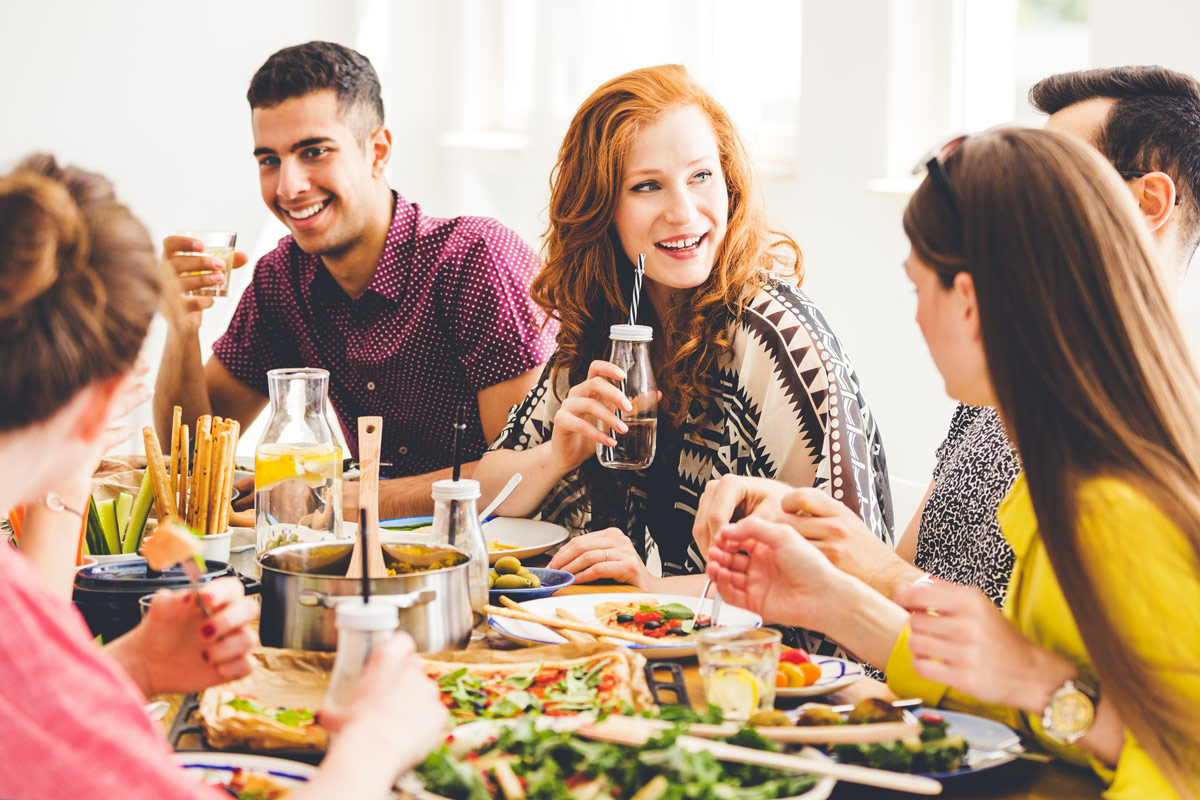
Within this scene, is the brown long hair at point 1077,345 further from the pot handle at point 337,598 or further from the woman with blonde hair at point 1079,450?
the pot handle at point 337,598

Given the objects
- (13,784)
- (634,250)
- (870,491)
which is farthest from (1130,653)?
(634,250)

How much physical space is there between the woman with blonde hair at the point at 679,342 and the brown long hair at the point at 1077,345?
94 cm

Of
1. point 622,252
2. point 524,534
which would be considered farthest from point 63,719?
point 622,252

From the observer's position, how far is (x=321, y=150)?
130 inches

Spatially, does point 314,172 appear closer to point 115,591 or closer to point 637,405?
point 637,405

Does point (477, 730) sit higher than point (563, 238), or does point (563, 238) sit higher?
point (563, 238)

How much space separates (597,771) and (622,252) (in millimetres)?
1635

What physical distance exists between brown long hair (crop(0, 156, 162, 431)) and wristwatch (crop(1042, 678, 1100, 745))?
0.89 meters

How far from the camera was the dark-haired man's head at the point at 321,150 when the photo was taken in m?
3.25

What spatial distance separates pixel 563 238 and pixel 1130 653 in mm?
1680

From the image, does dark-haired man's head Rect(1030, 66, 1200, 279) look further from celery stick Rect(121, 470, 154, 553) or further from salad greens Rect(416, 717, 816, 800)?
celery stick Rect(121, 470, 154, 553)

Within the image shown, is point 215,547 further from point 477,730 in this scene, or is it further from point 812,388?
point 812,388

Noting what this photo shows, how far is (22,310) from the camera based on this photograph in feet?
3.12

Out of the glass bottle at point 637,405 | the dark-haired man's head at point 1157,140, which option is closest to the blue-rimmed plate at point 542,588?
the glass bottle at point 637,405
